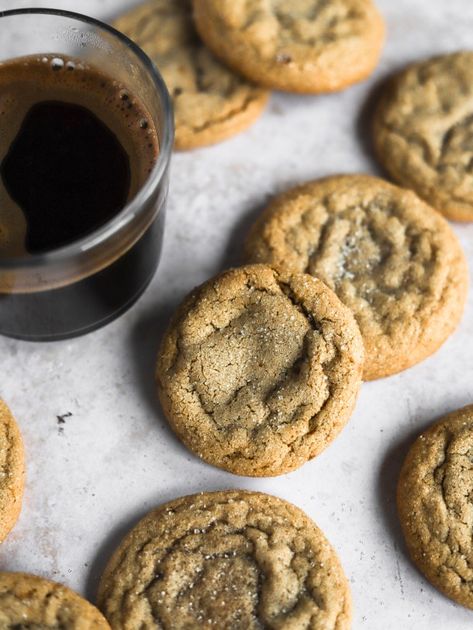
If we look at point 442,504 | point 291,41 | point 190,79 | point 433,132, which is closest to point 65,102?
point 190,79

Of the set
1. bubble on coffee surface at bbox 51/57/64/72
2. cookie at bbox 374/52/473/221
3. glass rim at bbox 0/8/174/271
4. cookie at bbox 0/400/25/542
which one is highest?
bubble on coffee surface at bbox 51/57/64/72

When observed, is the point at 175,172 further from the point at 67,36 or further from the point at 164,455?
the point at 164,455

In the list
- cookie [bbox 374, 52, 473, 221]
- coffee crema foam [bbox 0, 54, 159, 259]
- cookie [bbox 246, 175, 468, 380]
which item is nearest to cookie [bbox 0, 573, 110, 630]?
coffee crema foam [bbox 0, 54, 159, 259]

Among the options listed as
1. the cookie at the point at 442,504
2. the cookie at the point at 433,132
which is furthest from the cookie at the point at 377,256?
the cookie at the point at 442,504

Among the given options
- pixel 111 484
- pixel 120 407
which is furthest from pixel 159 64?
pixel 111 484

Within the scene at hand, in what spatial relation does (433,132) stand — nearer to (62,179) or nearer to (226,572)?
(62,179)

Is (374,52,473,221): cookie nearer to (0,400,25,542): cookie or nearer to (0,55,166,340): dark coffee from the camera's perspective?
(0,55,166,340): dark coffee

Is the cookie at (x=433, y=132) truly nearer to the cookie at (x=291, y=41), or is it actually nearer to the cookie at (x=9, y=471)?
the cookie at (x=291, y=41)
